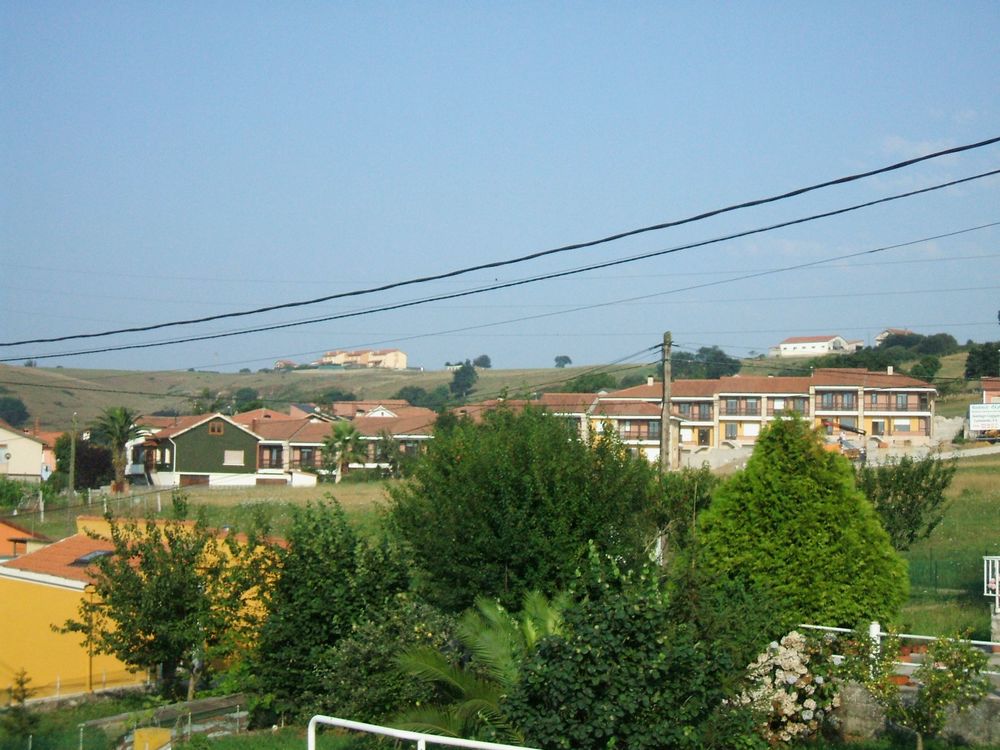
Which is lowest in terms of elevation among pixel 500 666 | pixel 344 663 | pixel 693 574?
pixel 344 663

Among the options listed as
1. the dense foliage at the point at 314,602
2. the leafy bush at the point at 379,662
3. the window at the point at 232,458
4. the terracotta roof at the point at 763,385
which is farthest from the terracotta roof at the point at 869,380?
the leafy bush at the point at 379,662

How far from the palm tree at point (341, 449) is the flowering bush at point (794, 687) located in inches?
2179

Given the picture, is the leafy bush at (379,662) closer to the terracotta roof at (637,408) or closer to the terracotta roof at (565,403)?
the terracotta roof at (565,403)

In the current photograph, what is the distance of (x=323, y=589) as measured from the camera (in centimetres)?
1484

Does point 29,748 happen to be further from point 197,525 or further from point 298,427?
point 298,427

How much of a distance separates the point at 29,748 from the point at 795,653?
9.41 metres

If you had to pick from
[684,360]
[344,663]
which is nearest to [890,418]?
[684,360]

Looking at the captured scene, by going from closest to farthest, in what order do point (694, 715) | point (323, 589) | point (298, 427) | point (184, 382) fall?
1. point (694, 715)
2. point (323, 589)
3. point (298, 427)
4. point (184, 382)

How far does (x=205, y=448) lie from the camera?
56.1 meters

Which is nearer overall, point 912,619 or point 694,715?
point 694,715

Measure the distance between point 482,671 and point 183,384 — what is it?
143 m

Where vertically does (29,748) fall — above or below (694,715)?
below

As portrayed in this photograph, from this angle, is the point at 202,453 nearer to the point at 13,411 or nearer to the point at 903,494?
the point at 903,494

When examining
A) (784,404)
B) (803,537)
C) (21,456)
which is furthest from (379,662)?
(784,404)
